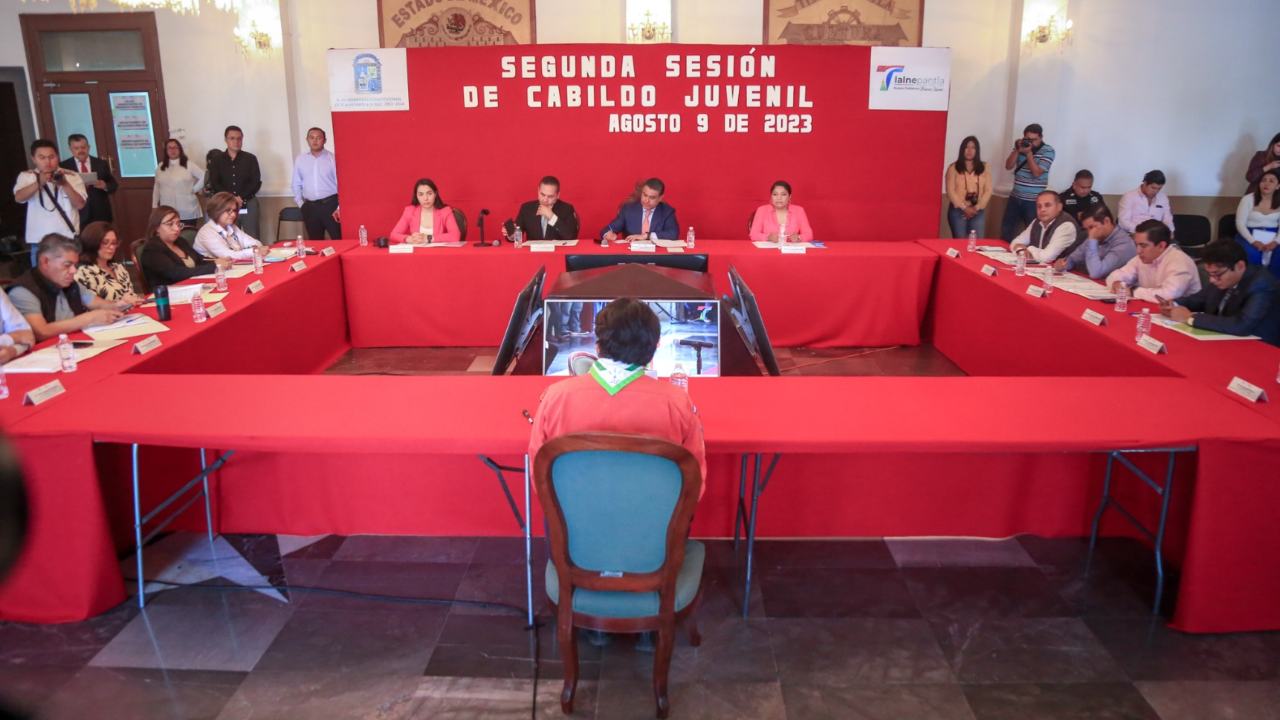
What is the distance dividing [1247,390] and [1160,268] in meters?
1.65

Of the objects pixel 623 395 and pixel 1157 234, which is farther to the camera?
pixel 1157 234

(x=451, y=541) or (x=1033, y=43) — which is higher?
(x=1033, y=43)

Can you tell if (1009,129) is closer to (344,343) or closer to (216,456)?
(344,343)

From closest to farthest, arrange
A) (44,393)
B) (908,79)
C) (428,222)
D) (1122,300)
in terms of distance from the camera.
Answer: (44,393) < (1122,300) < (428,222) < (908,79)

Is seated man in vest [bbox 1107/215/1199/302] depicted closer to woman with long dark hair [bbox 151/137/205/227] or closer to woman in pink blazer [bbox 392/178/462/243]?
woman in pink blazer [bbox 392/178/462/243]

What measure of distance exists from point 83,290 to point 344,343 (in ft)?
5.61

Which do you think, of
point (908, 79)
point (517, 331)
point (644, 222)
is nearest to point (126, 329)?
point (517, 331)

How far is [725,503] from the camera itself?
2.83 meters

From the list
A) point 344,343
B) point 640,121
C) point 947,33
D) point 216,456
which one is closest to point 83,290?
point 216,456

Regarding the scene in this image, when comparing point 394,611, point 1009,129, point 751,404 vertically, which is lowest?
point 394,611

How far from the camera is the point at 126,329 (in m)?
3.24

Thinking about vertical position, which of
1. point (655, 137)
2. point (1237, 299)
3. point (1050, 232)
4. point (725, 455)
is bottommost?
point (725, 455)

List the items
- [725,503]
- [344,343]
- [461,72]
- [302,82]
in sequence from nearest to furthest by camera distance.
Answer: [725,503]
[344,343]
[461,72]
[302,82]

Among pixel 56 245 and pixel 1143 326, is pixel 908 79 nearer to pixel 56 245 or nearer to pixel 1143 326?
pixel 1143 326
